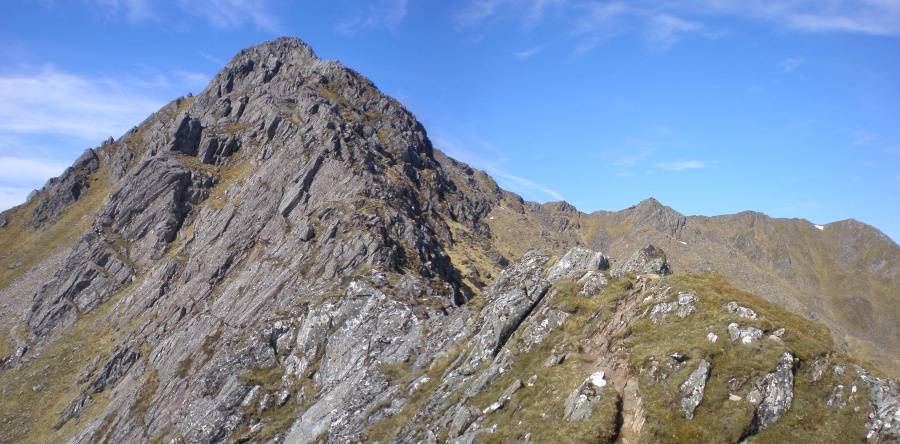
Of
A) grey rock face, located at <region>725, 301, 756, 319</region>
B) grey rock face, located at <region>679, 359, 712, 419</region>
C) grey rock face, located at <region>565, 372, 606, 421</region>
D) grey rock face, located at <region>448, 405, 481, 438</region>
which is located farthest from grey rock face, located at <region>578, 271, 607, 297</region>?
grey rock face, located at <region>448, 405, 481, 438</region>

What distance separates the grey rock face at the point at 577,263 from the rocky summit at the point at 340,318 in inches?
8.1

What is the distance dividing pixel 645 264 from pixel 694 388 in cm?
1522

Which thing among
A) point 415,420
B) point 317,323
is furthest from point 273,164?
point 415,420

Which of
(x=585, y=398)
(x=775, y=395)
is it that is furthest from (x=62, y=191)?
(x=775, y=395)

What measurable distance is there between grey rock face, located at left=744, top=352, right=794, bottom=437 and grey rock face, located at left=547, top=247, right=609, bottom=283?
15.6 m

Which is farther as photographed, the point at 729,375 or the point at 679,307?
the point at 679,307

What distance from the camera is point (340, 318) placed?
4966 centimetres

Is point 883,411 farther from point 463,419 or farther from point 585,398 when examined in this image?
point 463,419

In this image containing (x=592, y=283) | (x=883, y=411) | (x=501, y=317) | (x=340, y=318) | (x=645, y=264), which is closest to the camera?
(x=883, y=411)

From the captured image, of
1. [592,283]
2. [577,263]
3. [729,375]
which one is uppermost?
[577,263]

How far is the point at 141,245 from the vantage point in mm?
94875

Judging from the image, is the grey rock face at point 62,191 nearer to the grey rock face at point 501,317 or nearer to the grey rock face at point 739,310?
the grey rock face at point 501,317

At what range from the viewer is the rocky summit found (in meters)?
22.0

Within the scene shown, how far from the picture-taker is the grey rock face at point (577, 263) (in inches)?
1454
